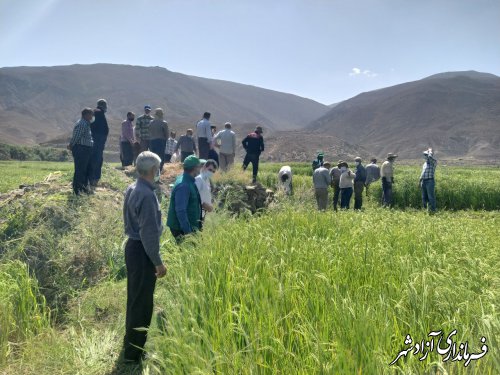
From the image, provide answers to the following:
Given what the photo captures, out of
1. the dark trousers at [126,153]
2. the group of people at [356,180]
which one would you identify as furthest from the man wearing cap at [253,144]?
the dark trousers at [126,153]

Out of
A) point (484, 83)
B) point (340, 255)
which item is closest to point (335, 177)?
point (340, 255)

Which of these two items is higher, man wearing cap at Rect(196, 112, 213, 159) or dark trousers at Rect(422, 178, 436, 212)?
man wearing cap at Rect(196, 112, 213, 159)

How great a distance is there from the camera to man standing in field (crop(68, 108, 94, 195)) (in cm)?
870

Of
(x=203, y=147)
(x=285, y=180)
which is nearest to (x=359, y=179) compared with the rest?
(x=285, y=180)

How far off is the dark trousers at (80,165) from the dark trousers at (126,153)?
418 centimetres

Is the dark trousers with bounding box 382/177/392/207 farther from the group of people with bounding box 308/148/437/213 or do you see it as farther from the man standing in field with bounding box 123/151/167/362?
the man standing in field with bounding box 123/151/167/362

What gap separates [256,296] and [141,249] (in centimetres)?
163

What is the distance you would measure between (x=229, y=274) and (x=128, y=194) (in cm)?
148

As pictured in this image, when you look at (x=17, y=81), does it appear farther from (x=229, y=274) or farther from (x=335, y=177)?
(x=229, y=274)

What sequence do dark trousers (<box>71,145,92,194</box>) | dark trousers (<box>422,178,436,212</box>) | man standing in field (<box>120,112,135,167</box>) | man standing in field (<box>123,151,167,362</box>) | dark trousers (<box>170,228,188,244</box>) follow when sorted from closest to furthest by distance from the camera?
man standing in field (<box>123,151,167,362</box>) → dark trousers (<box>170,228,188,244</box>) → dark trousers (<box>71,145,92,194</box>) → man standing in field (<box>120,112,135,167</box>) → dark trousers (<box>422,178,436,212</box>)

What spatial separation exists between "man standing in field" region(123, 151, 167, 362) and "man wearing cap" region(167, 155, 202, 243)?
141cm

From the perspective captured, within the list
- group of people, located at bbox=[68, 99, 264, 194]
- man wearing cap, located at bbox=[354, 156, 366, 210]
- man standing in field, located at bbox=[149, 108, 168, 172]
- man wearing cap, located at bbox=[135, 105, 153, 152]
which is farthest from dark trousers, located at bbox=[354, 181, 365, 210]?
man wearing cap, located at bbox=[135, 105, 153, 152]

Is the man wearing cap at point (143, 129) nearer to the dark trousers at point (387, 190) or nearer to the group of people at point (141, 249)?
the group of people at point (141, 249)

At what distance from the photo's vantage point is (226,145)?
13.3 meters
